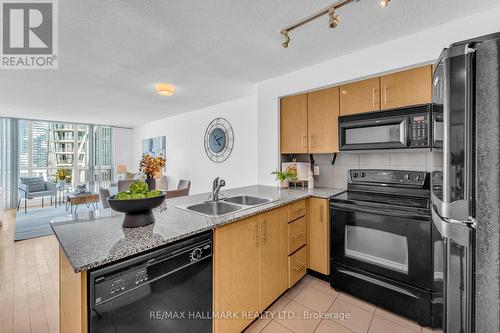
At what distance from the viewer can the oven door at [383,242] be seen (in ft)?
5.21

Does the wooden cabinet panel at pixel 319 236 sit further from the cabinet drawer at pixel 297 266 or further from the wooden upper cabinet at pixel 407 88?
the wooden upper cabinet at pixel 407 88

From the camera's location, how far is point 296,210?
2.07 metres

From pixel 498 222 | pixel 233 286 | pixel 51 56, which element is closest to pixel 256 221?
pixel 233 286

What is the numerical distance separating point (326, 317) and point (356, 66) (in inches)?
92.3

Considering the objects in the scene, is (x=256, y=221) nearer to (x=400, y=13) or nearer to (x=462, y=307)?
(x=462, y=307)

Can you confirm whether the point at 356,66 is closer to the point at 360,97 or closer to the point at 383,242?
the point at 360,97

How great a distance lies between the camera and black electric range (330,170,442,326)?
62.6 inches

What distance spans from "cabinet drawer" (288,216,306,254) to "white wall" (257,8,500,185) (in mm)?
891

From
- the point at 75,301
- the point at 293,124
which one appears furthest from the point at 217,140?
the point at 75,301

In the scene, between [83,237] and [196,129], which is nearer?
[83,237]

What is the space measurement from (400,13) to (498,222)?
165 centimetres

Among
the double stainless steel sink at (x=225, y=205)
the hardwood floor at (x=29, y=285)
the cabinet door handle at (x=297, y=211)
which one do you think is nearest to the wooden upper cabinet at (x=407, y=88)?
the cabinet door handle at (x=297, y=211)

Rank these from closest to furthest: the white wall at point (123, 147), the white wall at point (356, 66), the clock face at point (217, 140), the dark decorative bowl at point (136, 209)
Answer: the dark decorative bowl at point (136, 209), the white wall at point (356, 66), the clock face at point (217, 140), the white wall at point (123, 147)

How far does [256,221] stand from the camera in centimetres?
160
